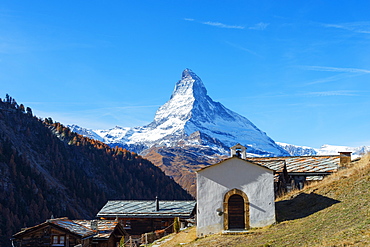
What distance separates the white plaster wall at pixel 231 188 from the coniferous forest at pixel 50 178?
88985 millimetres

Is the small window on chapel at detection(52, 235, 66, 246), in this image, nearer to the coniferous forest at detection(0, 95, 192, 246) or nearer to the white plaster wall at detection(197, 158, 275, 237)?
the white plaster wall at detection(197, 158, 275, 237)

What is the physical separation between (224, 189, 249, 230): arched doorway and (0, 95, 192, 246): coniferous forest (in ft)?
295

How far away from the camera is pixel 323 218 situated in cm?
2497

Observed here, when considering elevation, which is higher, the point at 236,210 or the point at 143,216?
the point at 236,210

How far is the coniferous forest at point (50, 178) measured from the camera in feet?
430

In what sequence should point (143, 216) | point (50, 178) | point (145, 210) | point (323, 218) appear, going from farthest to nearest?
point (50, 178) < point (145, 210) < point (143, 216) < point (323, 218)

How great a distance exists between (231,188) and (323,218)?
7.24 meters

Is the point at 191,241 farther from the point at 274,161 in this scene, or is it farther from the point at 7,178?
the point at 7,178

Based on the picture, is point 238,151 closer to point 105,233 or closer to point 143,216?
point 105,233

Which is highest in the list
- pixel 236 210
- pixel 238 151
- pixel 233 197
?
pixel 238 151

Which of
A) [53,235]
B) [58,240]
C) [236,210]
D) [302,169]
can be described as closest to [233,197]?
[236,210]

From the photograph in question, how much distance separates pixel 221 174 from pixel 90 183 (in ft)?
482

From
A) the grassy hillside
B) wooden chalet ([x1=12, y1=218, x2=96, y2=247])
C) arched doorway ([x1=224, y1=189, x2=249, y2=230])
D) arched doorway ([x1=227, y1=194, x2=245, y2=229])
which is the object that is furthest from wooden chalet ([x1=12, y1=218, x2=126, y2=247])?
arched doorway ([x1=227, y1=194, x2=245, y2=229])

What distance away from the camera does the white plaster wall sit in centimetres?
2955
